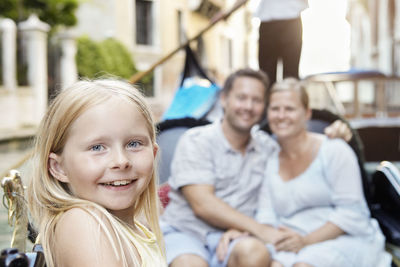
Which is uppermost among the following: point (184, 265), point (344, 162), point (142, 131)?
point (142, 131)

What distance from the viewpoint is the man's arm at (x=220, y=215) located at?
5.25 ft

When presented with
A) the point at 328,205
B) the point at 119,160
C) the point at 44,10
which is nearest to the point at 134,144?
the point at 119,160

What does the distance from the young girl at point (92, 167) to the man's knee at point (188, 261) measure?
2.25ft

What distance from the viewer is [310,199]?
1.66 m

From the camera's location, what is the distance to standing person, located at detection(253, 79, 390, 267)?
1.56 m

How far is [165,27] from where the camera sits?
1412cm

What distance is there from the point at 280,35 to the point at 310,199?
96 cm

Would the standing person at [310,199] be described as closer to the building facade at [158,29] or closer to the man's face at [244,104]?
the man's face at [244,104]

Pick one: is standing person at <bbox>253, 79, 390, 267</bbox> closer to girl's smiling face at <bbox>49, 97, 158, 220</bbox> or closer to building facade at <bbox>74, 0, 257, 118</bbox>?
girl's smiling face at <bbox>49, 97, 158, 220</bbox>

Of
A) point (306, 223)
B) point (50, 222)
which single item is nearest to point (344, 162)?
point (306, 223)

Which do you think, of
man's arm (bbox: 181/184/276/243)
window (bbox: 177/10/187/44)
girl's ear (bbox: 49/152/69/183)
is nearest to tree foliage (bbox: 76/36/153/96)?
window (bbox: 177/10/187/44)

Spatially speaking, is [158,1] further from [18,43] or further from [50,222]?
[50,222]

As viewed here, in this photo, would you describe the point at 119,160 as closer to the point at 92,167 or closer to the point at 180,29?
the point at 92,167

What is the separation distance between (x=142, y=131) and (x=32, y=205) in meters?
0.21
